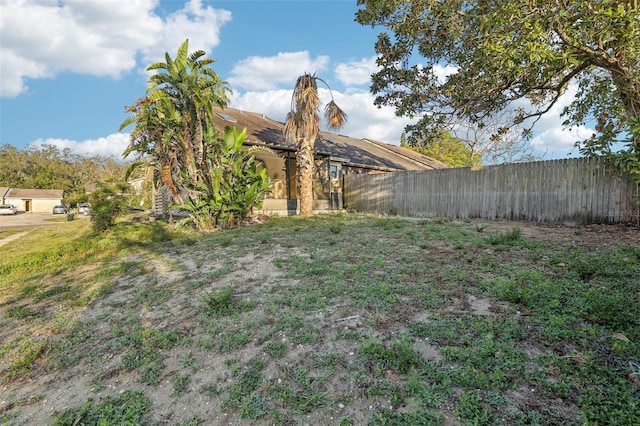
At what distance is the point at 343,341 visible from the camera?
2732 millimetres

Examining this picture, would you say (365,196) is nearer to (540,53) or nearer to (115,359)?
(540,53)

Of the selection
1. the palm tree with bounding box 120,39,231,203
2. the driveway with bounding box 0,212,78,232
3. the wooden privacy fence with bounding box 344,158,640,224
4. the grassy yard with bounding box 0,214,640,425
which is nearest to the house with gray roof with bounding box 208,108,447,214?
the wooden privacy fence with bounding box 344,158,640,224

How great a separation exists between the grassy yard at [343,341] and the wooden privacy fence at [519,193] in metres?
3.18

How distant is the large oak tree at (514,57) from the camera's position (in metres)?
5.20

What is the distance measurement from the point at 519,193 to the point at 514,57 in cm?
569

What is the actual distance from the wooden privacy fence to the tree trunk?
4.25 meters

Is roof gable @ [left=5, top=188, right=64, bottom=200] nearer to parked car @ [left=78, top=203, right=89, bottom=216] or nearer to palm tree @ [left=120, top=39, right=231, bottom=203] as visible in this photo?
parked car @ [left=78, top=203, right=89, bottom=216]

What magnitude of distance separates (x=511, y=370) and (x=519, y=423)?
0.46 meters

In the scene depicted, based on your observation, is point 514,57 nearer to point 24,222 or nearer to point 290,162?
point 290,162

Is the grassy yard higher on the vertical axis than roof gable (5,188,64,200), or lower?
lower

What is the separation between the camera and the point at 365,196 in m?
15.6

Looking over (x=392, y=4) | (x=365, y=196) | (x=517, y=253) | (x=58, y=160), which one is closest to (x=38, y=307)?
(x=517, y=253)

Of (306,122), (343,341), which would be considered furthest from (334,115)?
(343,341)

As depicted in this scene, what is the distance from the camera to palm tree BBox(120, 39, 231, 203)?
27.3ft
